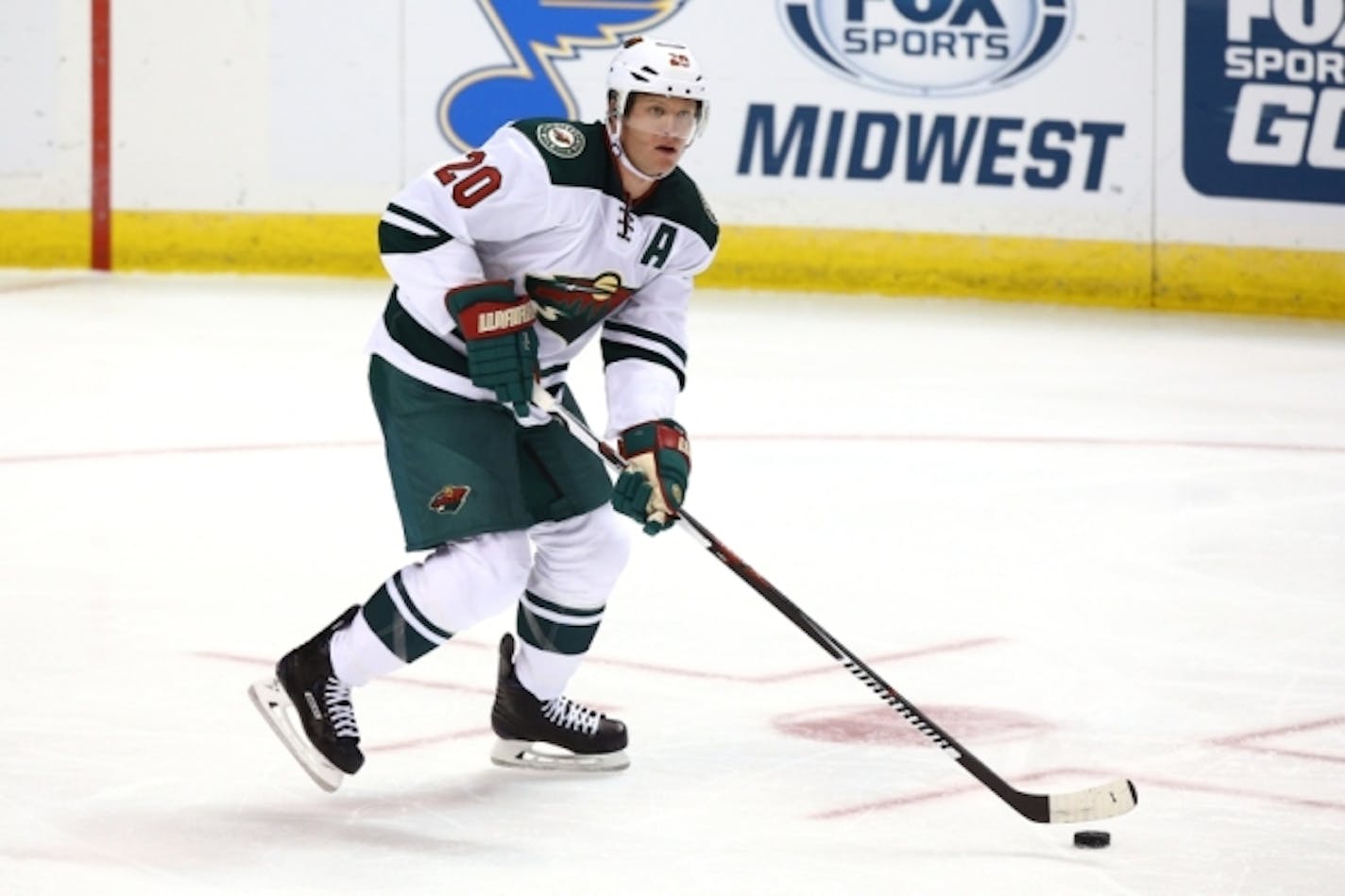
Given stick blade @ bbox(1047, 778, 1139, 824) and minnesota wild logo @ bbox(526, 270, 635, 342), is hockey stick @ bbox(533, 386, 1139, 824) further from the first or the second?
minnesota wild logo @ bbox(526, 270, 635, 342)

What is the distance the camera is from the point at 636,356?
324 centimetres

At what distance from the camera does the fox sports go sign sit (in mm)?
8320

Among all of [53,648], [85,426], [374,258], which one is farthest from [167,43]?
[53,648]

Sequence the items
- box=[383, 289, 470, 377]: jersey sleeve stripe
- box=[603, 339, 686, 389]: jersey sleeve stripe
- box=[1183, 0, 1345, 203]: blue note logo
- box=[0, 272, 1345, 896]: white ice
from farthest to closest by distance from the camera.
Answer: box=[1183, 0, 1345, 203]: blue note logo
box=[603, 339, 686, 389]: jersey sleeve stripe
box=[383, 289, 470, 377]: jersey sleeve stripe
box=[0, 272, 1345, 896]: white ice

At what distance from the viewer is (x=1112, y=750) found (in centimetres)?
337

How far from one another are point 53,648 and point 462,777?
0.91 metres

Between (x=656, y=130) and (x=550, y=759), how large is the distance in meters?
0.83

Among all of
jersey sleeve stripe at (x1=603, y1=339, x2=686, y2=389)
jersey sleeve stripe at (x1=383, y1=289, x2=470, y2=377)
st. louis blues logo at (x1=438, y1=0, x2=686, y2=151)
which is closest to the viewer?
jersey sleeve stripe at (x1=383, y1=289, x2=470, y2=377)

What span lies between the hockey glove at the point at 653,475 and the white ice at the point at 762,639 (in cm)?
36

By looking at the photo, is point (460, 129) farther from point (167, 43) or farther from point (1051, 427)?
point (1051, 427)

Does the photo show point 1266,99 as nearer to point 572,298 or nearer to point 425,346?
point 572,298

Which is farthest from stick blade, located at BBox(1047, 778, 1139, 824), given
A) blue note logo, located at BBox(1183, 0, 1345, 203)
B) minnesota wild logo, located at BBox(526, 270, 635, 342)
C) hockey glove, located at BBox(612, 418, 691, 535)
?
blue note logo, located at BBox(1183, 0, 1345, 203)

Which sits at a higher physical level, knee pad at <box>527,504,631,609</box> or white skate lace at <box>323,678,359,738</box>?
knee pad at <box>527,504,631,609</box>

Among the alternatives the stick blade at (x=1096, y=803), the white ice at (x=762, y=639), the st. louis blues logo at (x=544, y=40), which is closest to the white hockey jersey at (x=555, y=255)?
the white ice at (x=762, y=639)
